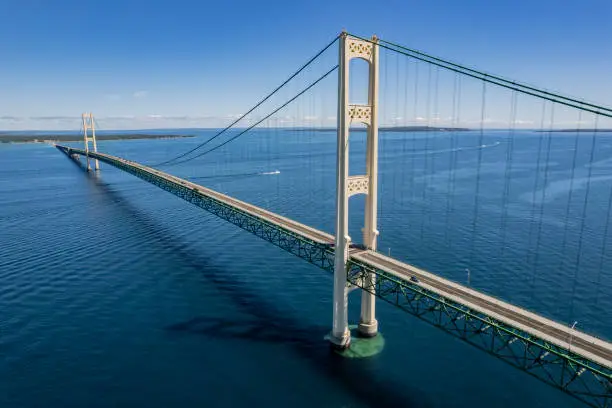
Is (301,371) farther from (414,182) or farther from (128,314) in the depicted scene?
(414,182)

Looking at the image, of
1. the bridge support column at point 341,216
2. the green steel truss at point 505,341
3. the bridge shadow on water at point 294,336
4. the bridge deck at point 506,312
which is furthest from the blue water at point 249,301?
the bridge deck at point 506,312

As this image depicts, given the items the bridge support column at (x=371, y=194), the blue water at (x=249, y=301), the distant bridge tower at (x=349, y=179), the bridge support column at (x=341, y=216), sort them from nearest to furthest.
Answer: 1. the blue water at (x=249, y=301)
2. the bridge support column at (x=341, y=216)
3. the distant bridge tower at (x=349, y=179)
4. the bridge support column at (x=371, y=194)

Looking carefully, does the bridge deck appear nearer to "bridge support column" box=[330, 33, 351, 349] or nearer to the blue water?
"bridge support column" box=[330, 33, 351, 349]

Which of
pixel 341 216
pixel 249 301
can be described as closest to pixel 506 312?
pixel 341 216

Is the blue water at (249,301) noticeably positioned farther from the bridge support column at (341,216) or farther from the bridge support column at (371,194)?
the bridge support column at (371,194)

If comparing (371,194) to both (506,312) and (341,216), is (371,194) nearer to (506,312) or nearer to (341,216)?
(341,216)
